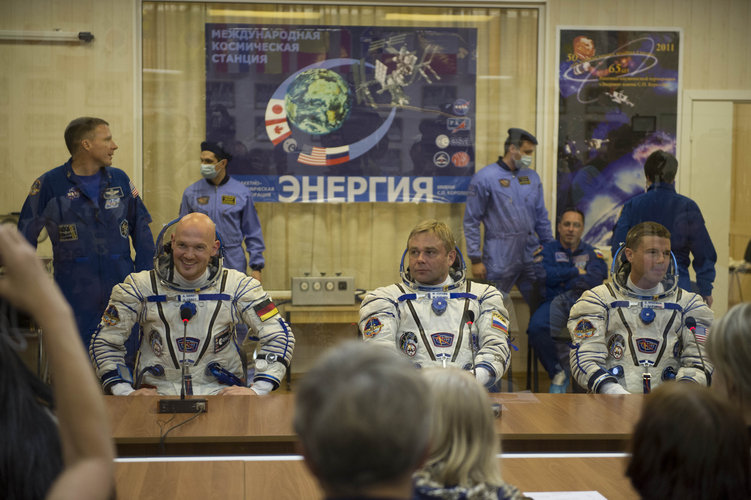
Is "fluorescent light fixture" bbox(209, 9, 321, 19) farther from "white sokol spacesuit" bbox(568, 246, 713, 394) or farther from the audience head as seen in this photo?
the audience head

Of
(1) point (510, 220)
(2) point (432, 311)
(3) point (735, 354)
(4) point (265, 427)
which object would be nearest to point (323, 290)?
(1) point (510, 220)

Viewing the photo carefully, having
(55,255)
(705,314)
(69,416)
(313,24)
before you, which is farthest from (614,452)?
(313,24)

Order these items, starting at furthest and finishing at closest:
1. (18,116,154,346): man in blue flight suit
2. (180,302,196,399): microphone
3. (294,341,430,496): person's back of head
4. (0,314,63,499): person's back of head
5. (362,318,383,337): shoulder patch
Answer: (18,116,154,346): man in blue flight suit
(362,318,383,337): shoulder patch
(180,302,196,399): microphone
(0,314,63,499): person's back of head
(294,341,430,496): person's back of head

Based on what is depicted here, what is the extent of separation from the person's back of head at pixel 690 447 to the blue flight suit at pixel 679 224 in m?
3.48

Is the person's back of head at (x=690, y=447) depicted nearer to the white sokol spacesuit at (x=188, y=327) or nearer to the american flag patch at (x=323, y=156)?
the white sokol spacesuit at (x=188, y=327)

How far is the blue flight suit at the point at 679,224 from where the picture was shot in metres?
4.74

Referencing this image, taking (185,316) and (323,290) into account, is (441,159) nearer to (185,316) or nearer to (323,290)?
(323,290)

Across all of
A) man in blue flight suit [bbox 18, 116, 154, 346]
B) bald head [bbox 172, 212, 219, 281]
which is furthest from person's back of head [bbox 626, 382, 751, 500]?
man in blue flight suit [bbox 18, 116, 154, 346]

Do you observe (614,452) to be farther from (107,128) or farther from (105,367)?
(107,128)

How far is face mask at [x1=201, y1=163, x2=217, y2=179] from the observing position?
4.84 metres

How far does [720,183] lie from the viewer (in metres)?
5.08

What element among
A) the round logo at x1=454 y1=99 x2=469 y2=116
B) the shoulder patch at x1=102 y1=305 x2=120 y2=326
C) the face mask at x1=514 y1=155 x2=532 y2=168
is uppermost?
the round logo at x1=454 y1=99 x2=469 y2=116

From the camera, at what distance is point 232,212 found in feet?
15.7

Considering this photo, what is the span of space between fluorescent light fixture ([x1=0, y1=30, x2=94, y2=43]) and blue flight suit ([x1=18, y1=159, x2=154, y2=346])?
778mm
